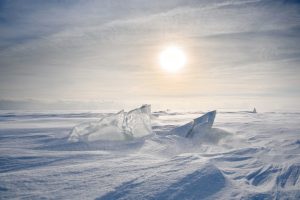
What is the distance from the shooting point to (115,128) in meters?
8.65

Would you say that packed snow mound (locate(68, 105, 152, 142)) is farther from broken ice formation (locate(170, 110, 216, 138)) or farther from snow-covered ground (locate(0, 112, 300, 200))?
snow-covered ground (locate(0, 112, 300, 200))

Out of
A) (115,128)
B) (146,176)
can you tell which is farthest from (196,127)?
(146,176)

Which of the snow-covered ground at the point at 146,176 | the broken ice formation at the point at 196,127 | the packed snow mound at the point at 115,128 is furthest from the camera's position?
the broken ice formation at the point at 196,127

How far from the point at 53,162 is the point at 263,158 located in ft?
15.1

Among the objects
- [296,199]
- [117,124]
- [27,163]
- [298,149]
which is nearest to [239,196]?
[296,199]

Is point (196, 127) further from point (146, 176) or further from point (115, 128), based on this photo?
point (146, 176)

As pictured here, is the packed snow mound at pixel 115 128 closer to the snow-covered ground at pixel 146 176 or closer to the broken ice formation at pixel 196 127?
the broken ice formation at pixel 196 127

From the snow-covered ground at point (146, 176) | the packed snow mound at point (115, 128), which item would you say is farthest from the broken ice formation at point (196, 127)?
the snow-covered ground at point (146, 176)

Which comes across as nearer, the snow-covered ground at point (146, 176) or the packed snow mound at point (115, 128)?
the snow-covered ground at point (146, 176)

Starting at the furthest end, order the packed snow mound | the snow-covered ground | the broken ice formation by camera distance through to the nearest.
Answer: the broken ice formation < the packed snow mound < the snow-covered ground

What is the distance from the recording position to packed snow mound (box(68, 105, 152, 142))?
324 inches

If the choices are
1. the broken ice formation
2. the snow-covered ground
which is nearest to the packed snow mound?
the broken ice formation

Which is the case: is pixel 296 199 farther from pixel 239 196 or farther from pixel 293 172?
pixel 293 172

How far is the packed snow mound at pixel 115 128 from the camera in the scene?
8.22 metres
